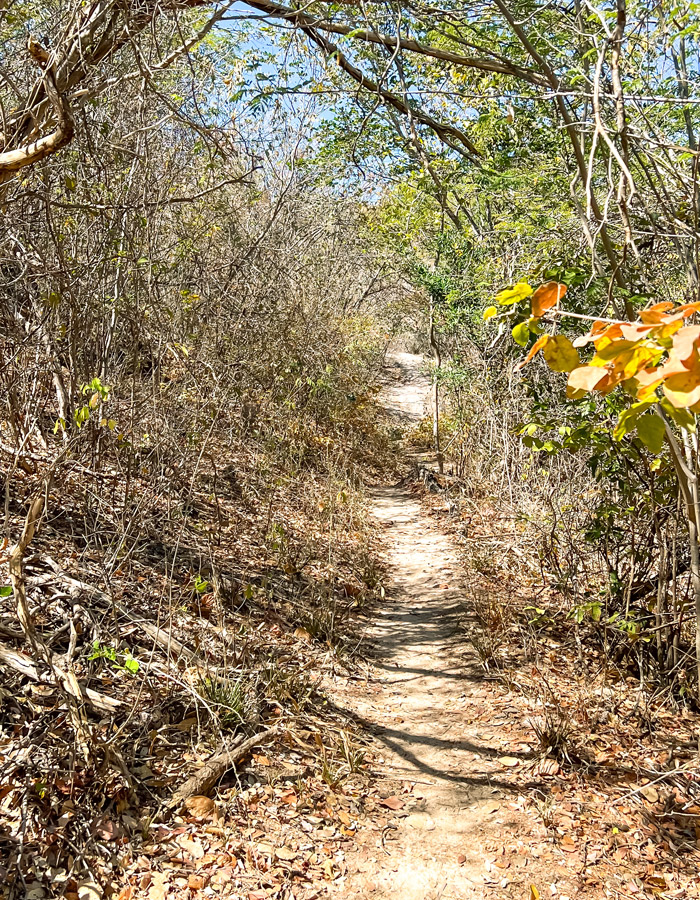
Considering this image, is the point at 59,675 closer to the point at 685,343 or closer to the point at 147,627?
the point at 147,627

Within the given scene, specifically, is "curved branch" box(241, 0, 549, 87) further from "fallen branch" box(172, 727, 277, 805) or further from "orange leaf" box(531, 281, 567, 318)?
"fallen branch" box(172, 727, 277, 805)

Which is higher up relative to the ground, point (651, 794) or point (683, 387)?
point (683, 387)

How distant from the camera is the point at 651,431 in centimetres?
132

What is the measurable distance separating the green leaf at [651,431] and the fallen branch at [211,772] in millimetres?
2800

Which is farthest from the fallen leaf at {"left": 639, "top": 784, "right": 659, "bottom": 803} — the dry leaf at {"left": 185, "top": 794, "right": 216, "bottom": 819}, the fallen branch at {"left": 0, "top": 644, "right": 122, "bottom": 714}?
the fallen branch at {"left": 0, "top": 644, "right": 122, "bottom": 714}

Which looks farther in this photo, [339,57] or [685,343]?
[339,57]

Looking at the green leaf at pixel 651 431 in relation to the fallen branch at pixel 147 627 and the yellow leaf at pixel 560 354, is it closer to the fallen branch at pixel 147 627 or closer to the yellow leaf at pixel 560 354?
the yellow leaf at pixel 560 354

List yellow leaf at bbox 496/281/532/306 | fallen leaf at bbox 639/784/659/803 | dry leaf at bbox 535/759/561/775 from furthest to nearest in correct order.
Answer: dry leaf at bbox 535/759/561/775, fallen leaf at bbox 639/784/659/803, yellow leaf at bbox 496/281/532/306

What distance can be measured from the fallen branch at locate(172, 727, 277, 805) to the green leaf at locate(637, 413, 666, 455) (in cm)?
280

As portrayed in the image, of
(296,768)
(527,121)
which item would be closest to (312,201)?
(527,121)

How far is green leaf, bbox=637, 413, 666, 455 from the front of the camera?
1301 millimetres

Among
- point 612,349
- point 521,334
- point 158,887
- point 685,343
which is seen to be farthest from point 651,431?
point 158,887

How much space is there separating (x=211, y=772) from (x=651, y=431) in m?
2.86

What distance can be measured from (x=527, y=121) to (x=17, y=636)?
5.09 metres
